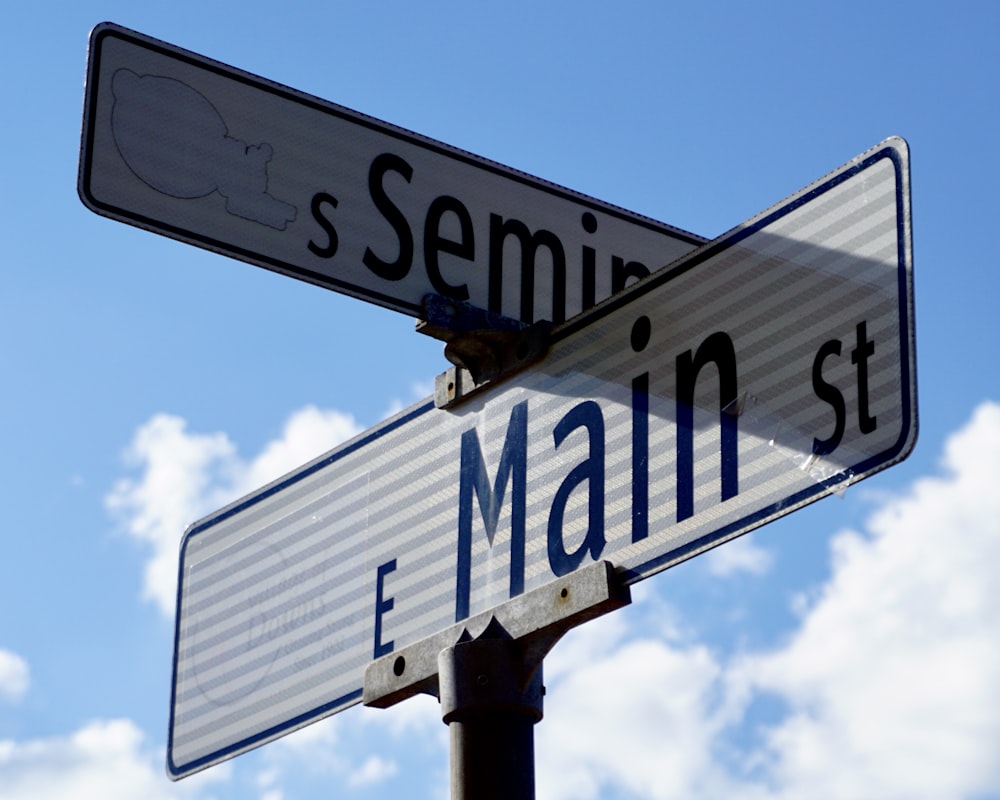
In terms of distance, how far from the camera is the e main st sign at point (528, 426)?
2287 mm

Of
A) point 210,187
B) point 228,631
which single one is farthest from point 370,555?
point 210,187

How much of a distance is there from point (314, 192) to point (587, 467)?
55 cm

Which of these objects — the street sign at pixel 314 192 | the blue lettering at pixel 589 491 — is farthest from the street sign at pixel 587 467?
the street sign at pixel 314 192

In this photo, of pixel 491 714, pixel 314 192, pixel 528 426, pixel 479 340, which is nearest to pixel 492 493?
pixel 528 426

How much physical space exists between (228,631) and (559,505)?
0.77 meters

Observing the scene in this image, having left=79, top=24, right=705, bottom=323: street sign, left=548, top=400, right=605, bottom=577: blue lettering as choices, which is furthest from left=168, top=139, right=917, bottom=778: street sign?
left=79, top=24, right=705, bottom=323: street sign

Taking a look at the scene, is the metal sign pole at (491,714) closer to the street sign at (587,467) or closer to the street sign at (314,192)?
the street sign at (587,467)

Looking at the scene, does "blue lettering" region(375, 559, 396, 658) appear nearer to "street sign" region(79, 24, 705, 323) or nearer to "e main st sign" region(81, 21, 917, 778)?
"e main st sign" region(81, 21, 917, 778)

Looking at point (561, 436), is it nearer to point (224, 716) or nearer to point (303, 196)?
point (303, 196)

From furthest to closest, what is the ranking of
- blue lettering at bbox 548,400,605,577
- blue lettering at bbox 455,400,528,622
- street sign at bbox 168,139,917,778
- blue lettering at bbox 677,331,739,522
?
blue lettering at bbox 455,400,528,622 → blue lettering at bbox 548,400,605,577 → blue lettering at bbox 677,331,739,522 → street sign at bbox 168,139,917,778

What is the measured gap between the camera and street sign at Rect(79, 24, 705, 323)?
267 centimetres

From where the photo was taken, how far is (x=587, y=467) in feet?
8.57

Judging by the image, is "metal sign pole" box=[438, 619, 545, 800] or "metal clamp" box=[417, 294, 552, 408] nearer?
"metal sign pole" box=[438, 619, 545, 800]

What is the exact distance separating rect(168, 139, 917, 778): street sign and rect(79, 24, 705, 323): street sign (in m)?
0.21
